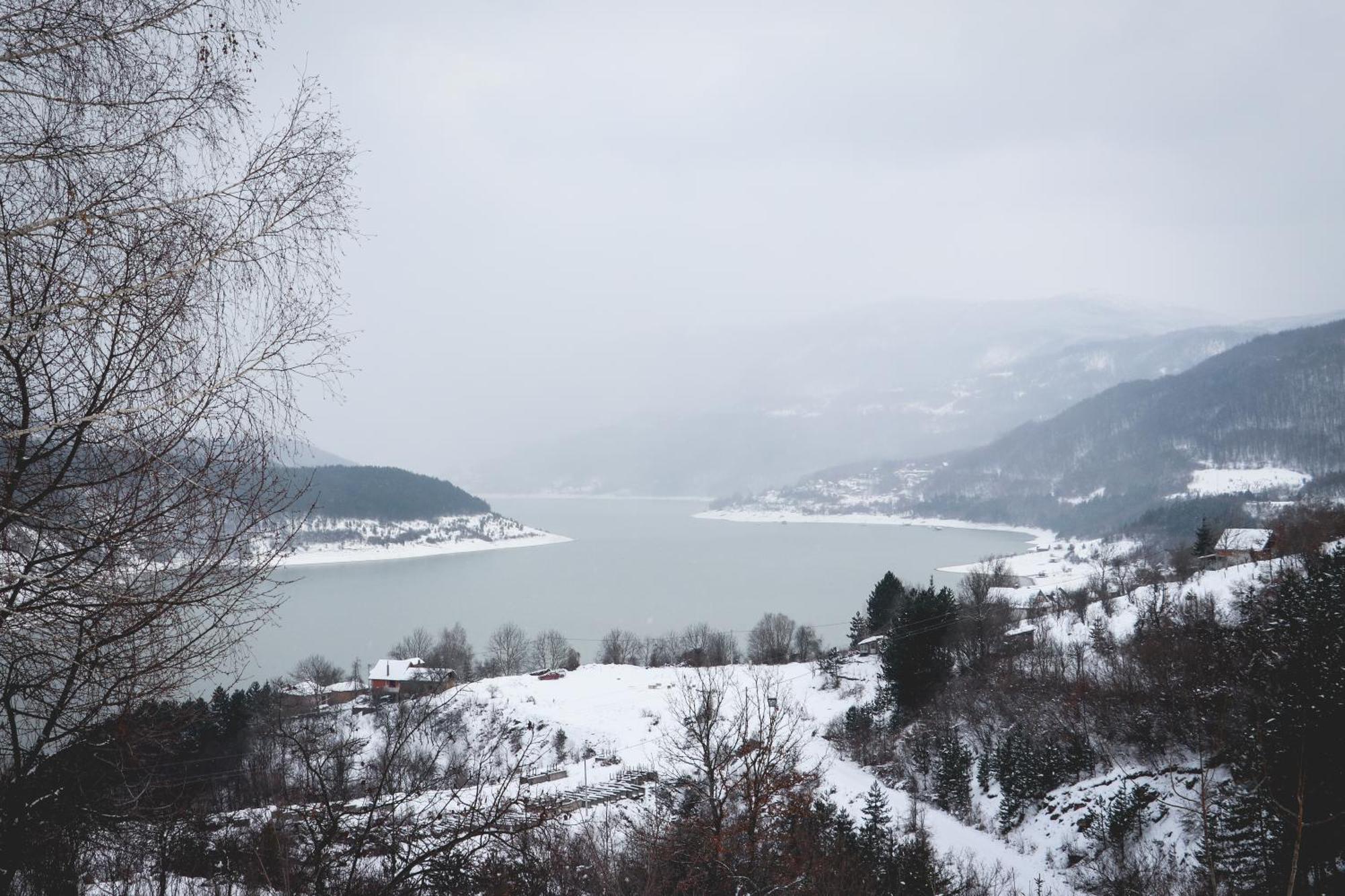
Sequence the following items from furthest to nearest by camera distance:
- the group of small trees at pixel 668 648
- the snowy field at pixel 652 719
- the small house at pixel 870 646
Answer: the group of small trees at pixel 668 648 → the small house at pixel 870 646 → the snowy field at pixel 652 719

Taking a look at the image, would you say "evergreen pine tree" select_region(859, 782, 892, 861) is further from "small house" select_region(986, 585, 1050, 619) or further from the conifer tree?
"small house" select_region(986, 585, 1050, 619)

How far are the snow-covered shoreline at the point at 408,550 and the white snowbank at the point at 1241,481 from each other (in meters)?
79.0

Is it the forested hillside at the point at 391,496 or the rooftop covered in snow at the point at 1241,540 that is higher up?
the forested hillside at the point at 391,496

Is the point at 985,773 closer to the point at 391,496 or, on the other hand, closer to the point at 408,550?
the point at 408,550

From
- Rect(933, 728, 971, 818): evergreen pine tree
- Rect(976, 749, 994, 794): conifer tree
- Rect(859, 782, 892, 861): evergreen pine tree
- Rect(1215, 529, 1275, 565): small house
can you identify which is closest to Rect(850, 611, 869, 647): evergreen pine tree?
Rect(1215, 529, 1275, 565): small house

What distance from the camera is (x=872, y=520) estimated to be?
122438mm

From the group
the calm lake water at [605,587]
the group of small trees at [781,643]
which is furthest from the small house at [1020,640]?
the calm lake water at [605,587]

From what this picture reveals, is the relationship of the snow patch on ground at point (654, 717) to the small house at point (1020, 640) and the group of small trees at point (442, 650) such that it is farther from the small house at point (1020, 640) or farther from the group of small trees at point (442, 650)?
the small house at point (1020, 640)

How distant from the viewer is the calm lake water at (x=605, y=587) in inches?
1628

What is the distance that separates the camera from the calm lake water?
4134cm

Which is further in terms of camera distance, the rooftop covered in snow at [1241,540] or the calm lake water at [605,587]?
the calm lake water at [605,587]

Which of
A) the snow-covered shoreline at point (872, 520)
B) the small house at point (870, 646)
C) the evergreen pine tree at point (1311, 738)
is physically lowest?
the snow-covered shoreline at point (872, 520)

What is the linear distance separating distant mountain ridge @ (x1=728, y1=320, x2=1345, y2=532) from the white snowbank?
1.78 metres

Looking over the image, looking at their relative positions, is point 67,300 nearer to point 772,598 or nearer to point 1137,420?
point 772,598
